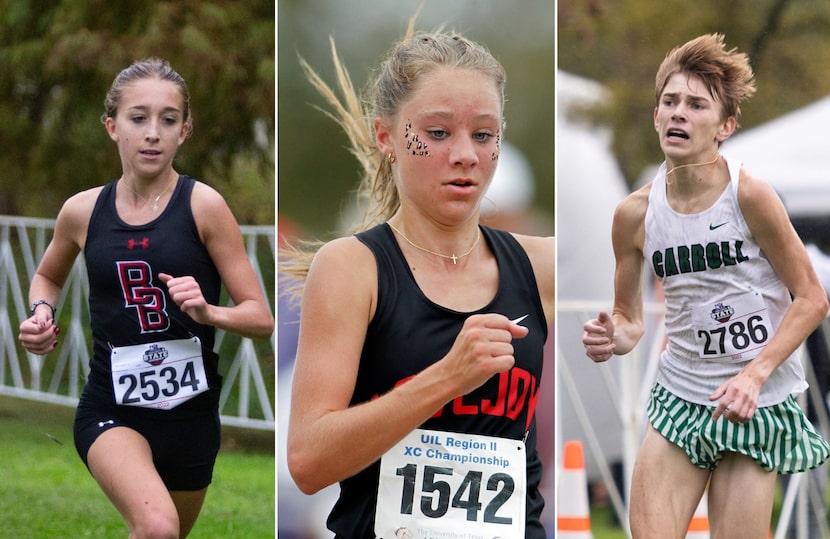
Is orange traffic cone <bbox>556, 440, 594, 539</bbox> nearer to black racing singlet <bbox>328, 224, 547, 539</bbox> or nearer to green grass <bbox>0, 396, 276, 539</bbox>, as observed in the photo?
green grass <bbox>0, 396, 276, 539</bbox>

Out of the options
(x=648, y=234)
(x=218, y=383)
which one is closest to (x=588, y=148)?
(x=648, y=234)

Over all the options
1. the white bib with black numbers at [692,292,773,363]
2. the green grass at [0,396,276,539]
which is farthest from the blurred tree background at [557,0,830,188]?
the green grass at [0,396,276,539]

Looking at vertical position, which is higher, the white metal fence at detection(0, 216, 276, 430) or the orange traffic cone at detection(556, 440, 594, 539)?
the white metal fence at detection(0, 216, 276, 430)

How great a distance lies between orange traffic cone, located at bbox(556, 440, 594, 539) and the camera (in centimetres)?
437

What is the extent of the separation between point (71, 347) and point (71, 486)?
1.85 feet

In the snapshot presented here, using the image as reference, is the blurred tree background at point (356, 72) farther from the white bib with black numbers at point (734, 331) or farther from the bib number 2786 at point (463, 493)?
the bib number 2786 at point (463, 493)

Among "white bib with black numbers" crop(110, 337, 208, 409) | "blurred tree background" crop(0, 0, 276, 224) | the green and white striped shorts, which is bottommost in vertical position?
the green and white striped shorts

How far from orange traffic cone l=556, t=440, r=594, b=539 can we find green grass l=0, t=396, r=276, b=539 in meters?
1.13

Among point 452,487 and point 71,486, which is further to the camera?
point 71,486

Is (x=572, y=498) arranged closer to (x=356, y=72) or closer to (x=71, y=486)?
(x=356, y=72)

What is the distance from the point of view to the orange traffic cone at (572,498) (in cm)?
437

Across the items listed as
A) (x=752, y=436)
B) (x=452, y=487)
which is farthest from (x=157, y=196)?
(x=752, y=436)

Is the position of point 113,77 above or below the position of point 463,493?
above

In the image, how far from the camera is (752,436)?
348 cm
